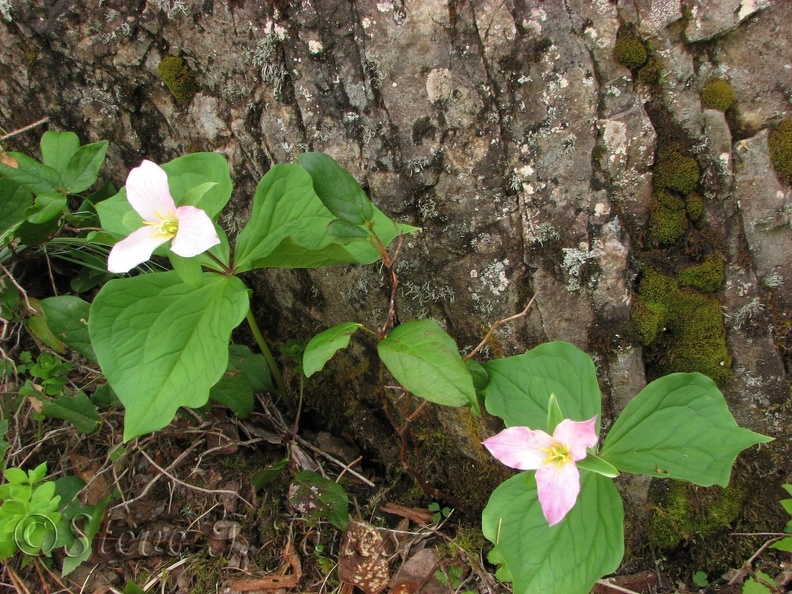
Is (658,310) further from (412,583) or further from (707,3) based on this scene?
(412,583)

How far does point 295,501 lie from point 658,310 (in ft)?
4.18

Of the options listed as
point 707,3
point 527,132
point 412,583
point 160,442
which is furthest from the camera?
point 160,442

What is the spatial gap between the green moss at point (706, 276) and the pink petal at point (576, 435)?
2.38 feet

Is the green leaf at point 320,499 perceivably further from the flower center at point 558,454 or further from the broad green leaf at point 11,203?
the broad green leaf at point 11,203

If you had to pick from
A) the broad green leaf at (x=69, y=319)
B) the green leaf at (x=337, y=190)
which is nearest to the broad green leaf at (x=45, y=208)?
the broad green leaf at (x=69, y=319)

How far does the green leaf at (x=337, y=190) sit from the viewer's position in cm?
151

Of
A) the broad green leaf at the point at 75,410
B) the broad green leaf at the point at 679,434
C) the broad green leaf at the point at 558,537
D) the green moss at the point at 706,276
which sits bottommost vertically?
the broad green leaf at the point at 558,537

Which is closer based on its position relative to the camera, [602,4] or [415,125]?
[602,4]

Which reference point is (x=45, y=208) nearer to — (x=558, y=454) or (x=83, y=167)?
(x=83, y=167)

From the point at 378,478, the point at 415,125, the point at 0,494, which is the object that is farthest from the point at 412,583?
the point at 415,125

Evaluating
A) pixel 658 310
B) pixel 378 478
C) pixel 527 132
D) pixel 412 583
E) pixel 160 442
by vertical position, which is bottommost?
pixel 412 583

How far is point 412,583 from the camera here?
6.45ft

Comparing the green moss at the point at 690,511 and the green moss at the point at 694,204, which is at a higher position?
the green moss at the point at 694,204

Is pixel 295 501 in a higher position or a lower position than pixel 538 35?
lower
